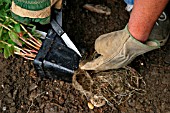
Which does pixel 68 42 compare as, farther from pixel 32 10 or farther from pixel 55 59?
pixel 32 10

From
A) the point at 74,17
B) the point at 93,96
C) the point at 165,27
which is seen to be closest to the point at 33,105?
the point at 93,96

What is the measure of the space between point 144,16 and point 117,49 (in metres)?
0.23

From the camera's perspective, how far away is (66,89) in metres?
1.79

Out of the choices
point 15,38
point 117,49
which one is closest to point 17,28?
point 15,38

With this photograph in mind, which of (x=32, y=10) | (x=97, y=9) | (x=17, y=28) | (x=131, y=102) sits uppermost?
(x=32, y=10)

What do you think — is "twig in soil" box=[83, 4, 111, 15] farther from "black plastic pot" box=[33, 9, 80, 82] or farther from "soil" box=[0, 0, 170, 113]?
"black plastic pot" box=[33, 9, 80, 82]

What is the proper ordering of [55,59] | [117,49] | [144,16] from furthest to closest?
[55,59] < [117,49] < [144,16]

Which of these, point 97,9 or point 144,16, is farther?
point 97,9

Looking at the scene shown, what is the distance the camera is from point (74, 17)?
202cm

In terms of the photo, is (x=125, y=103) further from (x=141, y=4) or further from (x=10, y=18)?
(x=10, y=18)

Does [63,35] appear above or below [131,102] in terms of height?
above

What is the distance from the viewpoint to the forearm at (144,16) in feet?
4.52

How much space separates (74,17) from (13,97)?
2.03 ft

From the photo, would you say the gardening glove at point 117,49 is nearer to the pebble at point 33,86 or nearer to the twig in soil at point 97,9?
the pebble at point 33,86
